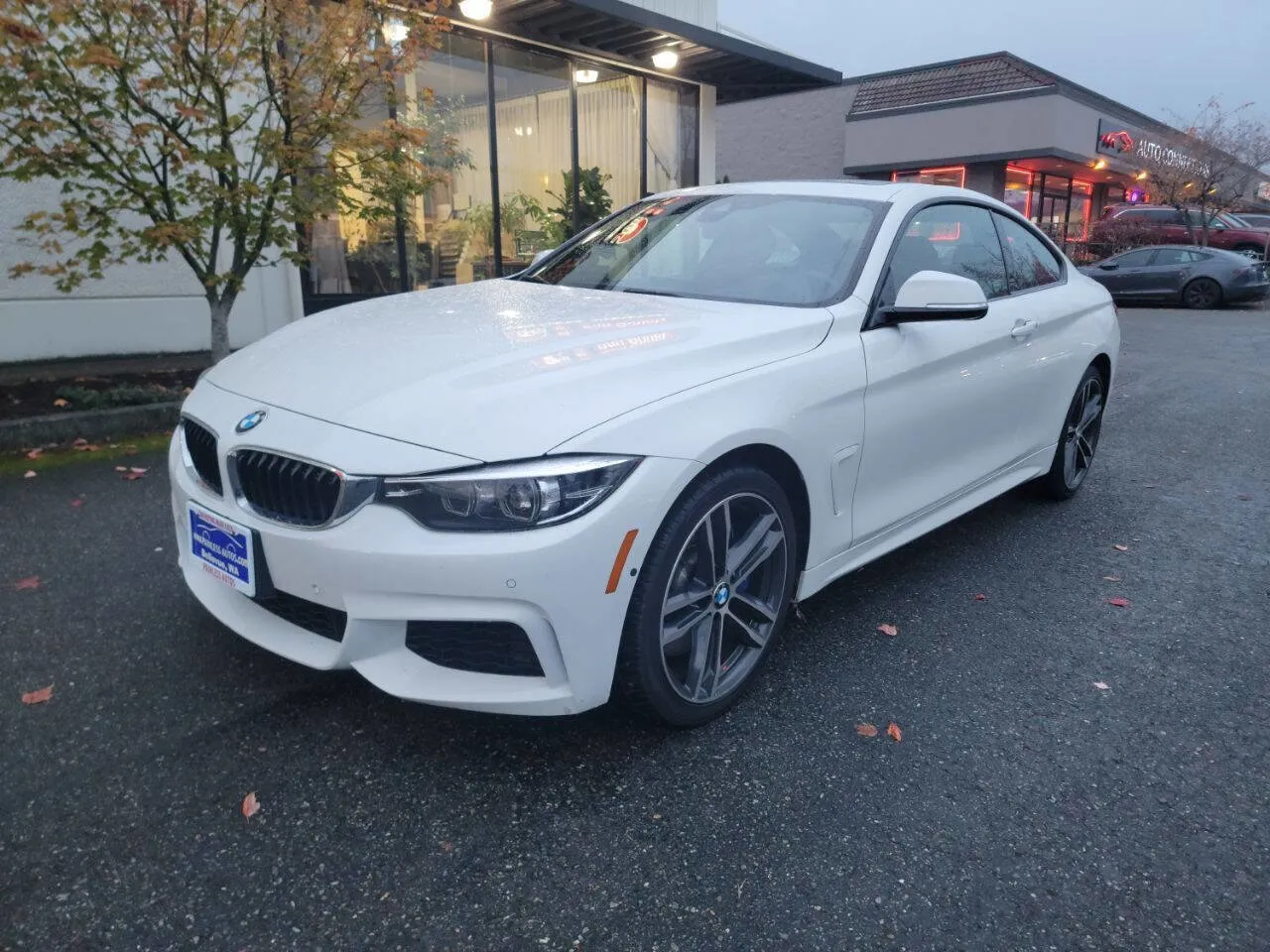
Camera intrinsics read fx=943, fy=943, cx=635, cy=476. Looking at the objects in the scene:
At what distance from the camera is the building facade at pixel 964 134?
2467 centimetres

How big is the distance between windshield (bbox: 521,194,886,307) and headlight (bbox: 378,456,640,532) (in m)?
1.30

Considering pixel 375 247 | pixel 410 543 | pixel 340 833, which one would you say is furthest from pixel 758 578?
pixel 375 247

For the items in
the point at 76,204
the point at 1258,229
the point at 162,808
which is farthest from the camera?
the point at 1258,229

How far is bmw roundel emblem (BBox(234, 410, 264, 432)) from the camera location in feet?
8.24

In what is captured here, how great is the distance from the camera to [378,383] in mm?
2502

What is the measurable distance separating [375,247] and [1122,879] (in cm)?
920

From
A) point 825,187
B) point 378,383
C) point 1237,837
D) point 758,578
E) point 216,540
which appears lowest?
point 1237,837

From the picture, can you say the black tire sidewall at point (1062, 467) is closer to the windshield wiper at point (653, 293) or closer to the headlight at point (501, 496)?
the windshield wiper at point (653, 293)

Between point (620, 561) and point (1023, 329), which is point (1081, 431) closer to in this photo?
point (1023, 329)

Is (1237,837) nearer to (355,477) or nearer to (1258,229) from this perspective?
(355,477)

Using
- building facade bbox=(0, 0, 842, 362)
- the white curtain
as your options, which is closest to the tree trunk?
building facade bbox=(0, 0, 842, 362)

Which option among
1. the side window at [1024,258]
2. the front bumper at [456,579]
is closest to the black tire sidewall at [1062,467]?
the side window at [1024,258]

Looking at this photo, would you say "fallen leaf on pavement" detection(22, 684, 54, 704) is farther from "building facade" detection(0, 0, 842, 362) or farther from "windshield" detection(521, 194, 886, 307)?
"building facade" detection(0, 0, 842, 362)

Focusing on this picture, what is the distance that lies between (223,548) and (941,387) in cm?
246
